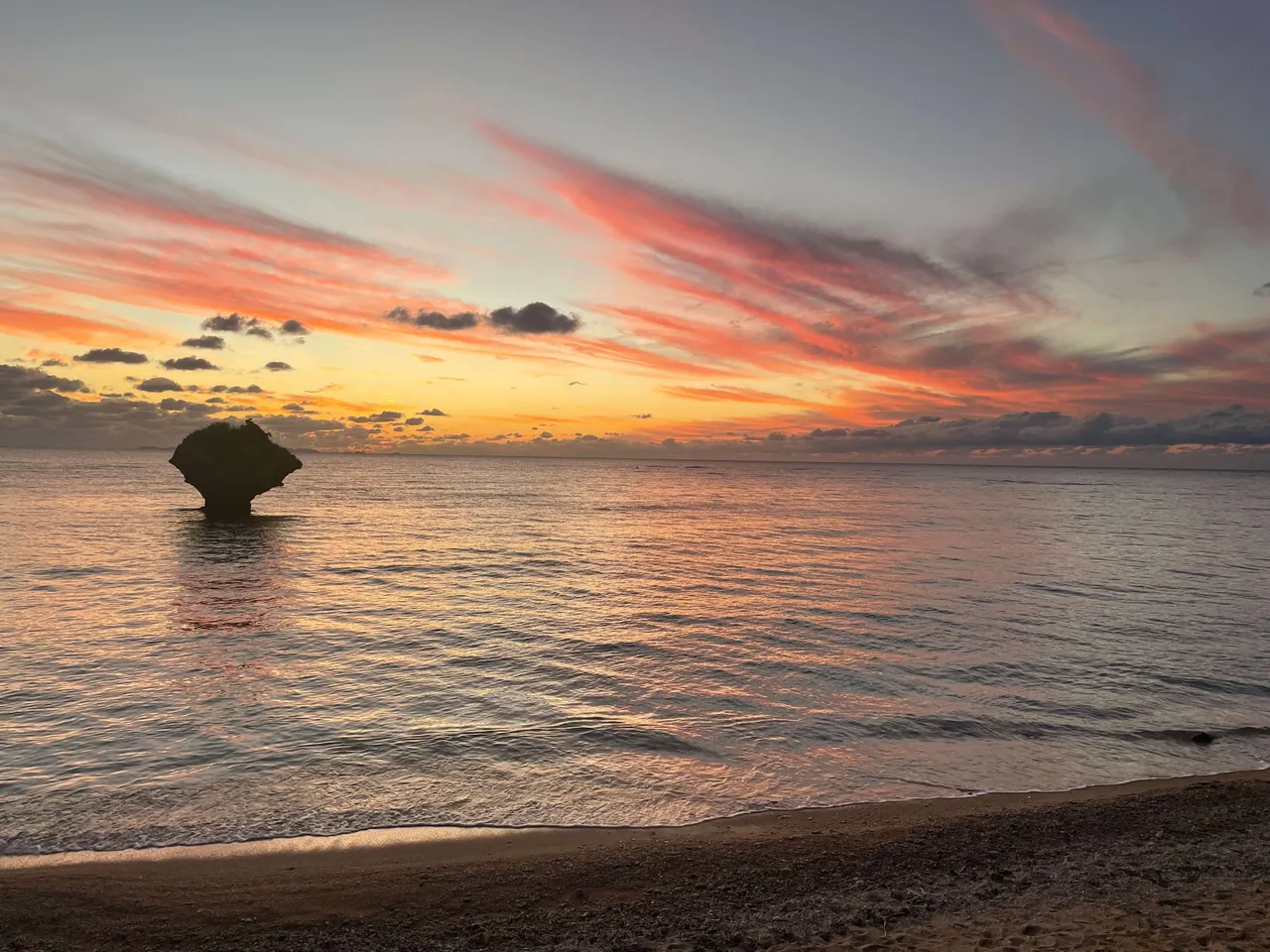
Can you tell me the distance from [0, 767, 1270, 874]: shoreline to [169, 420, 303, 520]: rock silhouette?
183 ft

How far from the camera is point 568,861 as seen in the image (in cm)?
988

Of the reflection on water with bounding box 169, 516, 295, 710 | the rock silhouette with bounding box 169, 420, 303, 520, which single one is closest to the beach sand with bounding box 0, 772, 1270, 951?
the reflection on water with bounding box 169, 516, 295, 710

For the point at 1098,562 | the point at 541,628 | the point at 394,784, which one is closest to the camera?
the point at 394,784

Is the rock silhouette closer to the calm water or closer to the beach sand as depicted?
the calm water

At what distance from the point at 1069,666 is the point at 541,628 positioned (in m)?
16.9

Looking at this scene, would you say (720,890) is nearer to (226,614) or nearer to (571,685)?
(571,685)

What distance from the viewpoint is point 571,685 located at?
18.8 meters

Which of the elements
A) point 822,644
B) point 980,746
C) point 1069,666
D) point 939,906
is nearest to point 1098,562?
point 1069,666

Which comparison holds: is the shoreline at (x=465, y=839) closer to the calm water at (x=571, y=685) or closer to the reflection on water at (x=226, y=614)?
the calm water at (x=571, y=685)

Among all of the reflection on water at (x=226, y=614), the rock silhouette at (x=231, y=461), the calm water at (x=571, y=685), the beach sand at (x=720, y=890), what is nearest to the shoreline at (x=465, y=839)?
the beach sand at (x=720, y=890)

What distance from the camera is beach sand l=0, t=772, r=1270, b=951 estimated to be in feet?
25.8

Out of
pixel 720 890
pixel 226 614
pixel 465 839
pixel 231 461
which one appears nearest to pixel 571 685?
pixel 465 839

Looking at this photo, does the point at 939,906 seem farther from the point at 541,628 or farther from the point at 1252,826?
the point at 541,628

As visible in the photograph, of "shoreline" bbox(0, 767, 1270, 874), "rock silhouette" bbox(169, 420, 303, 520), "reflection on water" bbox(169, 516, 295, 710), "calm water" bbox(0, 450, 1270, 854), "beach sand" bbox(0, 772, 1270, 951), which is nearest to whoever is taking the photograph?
"beach sand" bbox(0, 772, 1270, 951)
